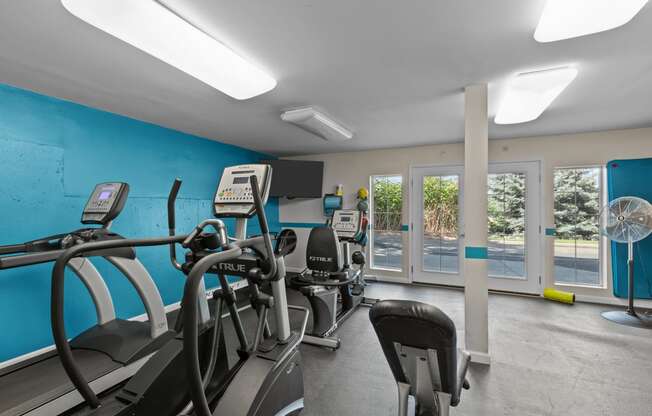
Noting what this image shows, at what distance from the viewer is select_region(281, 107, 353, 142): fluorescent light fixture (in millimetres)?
3084

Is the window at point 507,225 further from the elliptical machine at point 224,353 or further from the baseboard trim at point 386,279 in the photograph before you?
the elliptical machine at point 224,353

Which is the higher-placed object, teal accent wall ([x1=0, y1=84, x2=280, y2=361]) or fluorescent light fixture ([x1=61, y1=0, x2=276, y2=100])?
fluorescent light fixture ([x1=61, y1=0, x2=276, y2=100])

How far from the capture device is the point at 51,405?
1.87m

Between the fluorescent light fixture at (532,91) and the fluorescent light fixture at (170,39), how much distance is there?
2113 mm

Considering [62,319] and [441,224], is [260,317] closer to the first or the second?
[62,319]

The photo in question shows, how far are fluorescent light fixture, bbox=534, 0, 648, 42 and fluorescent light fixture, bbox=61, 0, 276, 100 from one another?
71.5 inches

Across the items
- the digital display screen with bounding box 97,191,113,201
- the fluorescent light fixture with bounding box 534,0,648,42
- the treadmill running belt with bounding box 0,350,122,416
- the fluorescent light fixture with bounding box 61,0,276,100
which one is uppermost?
the fluorescent light fixture with bounding box 534,0,648,42

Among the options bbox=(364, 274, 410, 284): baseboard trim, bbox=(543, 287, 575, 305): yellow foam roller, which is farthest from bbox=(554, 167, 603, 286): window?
bbox=(364, 274, 410, 284): baseboard trim

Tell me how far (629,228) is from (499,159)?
5.70 feet

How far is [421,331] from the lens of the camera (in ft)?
4.35

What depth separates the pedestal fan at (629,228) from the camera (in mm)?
3363

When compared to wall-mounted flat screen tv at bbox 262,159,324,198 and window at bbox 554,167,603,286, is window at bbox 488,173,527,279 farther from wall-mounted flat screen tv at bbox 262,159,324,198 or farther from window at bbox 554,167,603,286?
wall-mounted flat screen tv at bbox 262,159,324,198

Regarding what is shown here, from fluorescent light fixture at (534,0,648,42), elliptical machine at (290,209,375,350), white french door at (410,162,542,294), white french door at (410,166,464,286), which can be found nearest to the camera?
fluorescent light fixture at (534,0,648,42)

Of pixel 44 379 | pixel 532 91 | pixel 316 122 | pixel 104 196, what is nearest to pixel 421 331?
pixel 532 91
